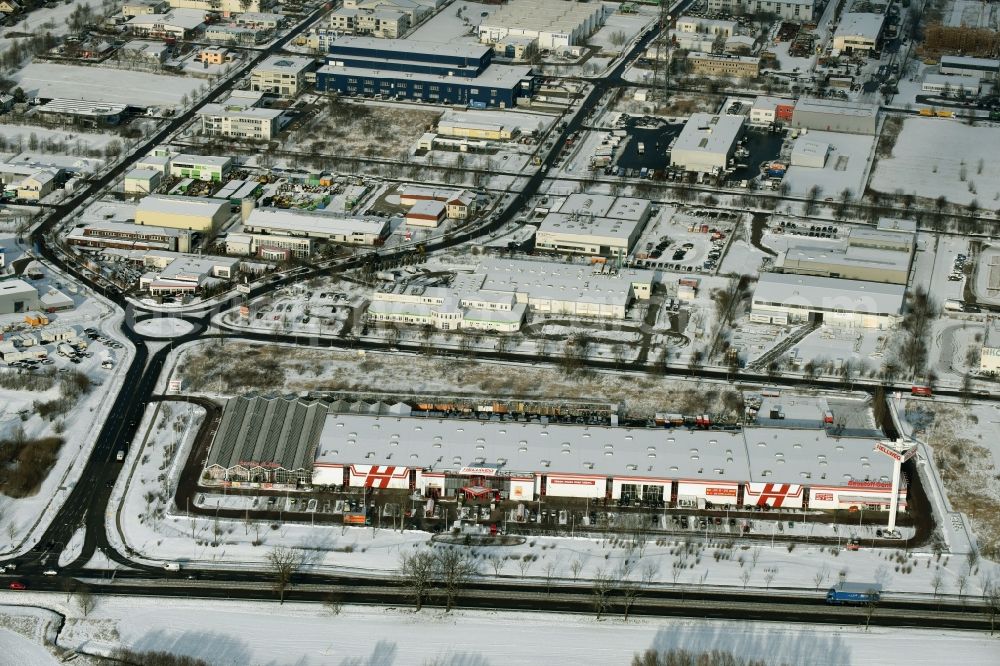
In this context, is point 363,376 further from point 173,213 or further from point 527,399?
point 173,213

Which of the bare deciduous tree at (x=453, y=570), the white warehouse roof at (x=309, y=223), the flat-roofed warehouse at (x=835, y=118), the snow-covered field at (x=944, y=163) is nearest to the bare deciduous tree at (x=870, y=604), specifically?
the bare deciduous tree at (x=453, y=570)

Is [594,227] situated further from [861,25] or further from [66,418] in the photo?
[861,25]

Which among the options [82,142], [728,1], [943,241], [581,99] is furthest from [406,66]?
[943,241]

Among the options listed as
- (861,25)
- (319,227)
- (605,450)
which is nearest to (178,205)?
(319,227)

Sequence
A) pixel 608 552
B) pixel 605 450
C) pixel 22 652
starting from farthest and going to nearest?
1. pixel 605 450
2. pixel 608 552
3. pixel 22 652

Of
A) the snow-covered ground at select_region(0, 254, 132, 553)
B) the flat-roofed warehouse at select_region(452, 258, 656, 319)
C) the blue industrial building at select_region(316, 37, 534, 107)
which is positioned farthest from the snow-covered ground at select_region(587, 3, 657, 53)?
the snow-covered ground at select_region(0, 254, 132, 553)

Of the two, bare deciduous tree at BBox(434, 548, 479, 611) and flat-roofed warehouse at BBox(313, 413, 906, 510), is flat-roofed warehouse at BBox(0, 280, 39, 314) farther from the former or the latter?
bare deciduous tree at BBox(434, 548, 479, 611)

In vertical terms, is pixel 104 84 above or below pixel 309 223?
below
